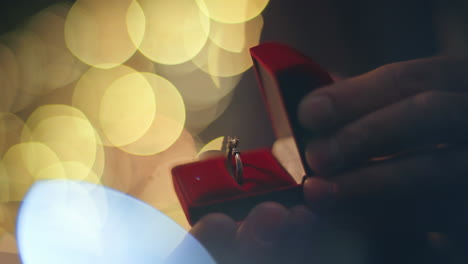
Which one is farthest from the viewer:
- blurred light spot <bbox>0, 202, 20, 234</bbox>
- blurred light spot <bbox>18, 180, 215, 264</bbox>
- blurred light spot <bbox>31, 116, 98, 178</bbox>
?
blurred light spot <bbox>31, 116, 98, 178</bbox>

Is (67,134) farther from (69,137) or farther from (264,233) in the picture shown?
(264,233)

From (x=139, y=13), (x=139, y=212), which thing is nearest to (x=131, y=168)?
(x=139, y=212)

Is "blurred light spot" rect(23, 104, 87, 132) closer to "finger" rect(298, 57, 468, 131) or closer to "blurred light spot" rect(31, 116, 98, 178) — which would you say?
"blurred light spot" rect(31, 116, 98, 178)

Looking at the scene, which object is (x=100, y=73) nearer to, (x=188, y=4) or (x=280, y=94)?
(x=188, y=4)

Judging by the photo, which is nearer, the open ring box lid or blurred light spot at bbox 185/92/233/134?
the open ring box lid

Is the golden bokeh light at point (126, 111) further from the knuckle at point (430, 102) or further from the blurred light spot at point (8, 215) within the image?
the knuckle at point (430, 102)

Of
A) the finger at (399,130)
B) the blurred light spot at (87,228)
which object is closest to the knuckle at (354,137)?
the finger at (399,130)

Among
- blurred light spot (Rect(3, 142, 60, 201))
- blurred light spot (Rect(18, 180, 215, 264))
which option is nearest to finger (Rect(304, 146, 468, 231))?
blurred light spot (Rect(18, 180, 215, 264))
